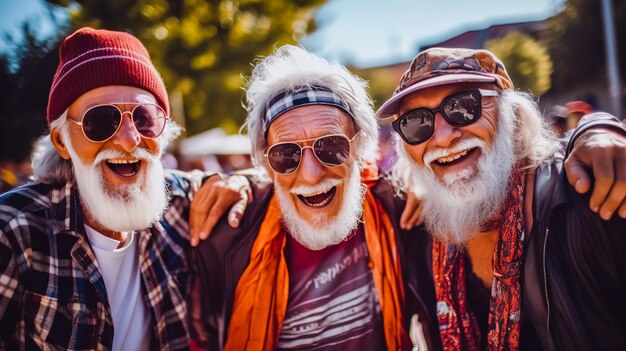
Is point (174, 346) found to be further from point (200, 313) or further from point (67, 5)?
point (67, 5)

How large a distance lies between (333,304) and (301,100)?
4.08 ft

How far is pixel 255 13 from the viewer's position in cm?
911

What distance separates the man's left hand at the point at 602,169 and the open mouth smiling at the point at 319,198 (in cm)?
125

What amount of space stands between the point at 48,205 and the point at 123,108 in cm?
64

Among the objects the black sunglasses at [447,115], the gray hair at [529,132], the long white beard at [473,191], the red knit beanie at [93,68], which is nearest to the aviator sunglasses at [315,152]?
the black sunglasses at [447,115]

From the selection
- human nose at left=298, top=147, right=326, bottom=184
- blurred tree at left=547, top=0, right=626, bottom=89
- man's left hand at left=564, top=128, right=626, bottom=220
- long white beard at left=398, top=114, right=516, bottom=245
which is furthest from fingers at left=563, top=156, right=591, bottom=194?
blurred tree at left=547, top=0, right=626, bottom=89

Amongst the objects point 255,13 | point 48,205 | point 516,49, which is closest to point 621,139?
point 48,205

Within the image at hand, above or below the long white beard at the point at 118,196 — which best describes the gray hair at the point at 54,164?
above

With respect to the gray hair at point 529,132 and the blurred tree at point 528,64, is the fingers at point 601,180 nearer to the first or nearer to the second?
the gray hair at point 529,132

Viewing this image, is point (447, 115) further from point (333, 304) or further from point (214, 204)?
point (214, 204)

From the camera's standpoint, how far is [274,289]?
89.6 inches

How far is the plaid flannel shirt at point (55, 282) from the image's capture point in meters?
1.81

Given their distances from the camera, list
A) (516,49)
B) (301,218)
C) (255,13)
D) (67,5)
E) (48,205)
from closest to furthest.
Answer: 1. (48,205)
2. (301,218)
3. (67,5)
4. (255,13)
5. (516,49)

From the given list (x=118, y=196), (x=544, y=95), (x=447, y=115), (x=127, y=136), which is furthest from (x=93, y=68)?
(x=544, y=95)
